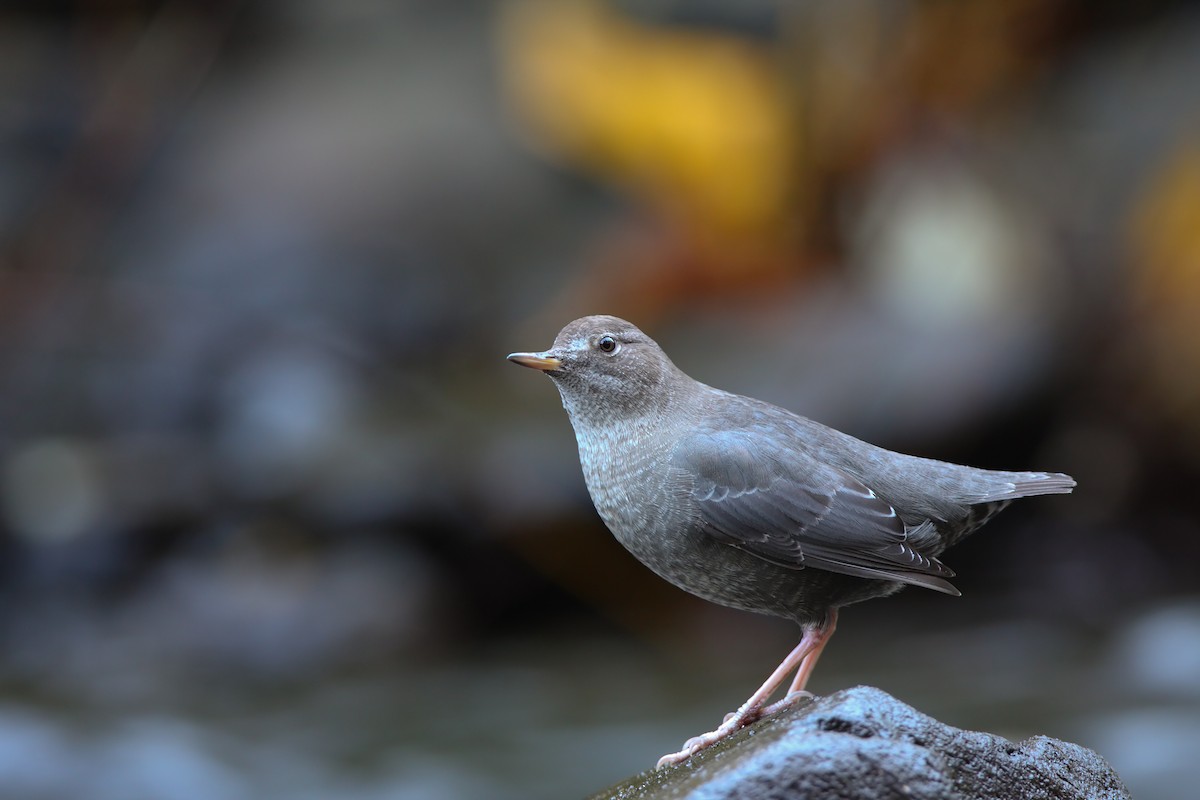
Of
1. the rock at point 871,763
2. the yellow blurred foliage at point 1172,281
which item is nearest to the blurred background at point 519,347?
the yellow blurred foliage at point 1172,281

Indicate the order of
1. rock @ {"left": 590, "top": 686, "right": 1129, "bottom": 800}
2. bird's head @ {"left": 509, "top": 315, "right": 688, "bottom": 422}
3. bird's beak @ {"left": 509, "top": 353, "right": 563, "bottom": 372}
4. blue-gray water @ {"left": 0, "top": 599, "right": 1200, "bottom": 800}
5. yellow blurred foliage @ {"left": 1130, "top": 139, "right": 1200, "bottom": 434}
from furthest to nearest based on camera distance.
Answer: yellow blurred foliage @ {"left": 1130, "top": 139, "right": 1200, "bottom": 434} < blue-gray water @ {"left": 0, "top": 599, "right": 1200, "bottom": 800} < bird's head @ {"left": 509, "top": 315, "right": 688, "bottom": 422} < bird's beak @ {"left": 509, "top": 353, "right": 563, "bottom": 372} < rock @ {"left": 590, "top": 686, "right": 1129, "bottom": 800}

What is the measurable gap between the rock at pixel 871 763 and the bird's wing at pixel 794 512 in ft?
1.77

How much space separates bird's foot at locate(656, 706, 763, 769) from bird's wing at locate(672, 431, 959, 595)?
1.40 feet

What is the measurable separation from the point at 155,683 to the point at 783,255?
264 inches

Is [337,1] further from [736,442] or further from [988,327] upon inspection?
[736,442]

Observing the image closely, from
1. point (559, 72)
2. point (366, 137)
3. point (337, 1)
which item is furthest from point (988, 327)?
point (337, 1)

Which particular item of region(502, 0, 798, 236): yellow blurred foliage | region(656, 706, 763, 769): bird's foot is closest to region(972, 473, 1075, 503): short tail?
region(656, 706, 763, 769): bird's foot

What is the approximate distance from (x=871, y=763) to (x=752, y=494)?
1035mm

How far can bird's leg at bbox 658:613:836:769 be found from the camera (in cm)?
347

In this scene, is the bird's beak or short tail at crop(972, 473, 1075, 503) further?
short tail at crop(972, 473, 1075, 503)

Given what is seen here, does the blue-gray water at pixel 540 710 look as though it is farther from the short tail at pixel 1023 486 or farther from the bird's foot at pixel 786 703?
the bird's foot at pixel 786 703

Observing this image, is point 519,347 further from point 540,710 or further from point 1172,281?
point 1172,281

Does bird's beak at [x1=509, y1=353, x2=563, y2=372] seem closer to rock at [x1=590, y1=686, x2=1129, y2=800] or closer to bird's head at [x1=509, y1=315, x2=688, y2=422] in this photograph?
bird's head at [x1=509, y1=315, x2=688, y2=422]

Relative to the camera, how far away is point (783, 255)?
12.1 m
